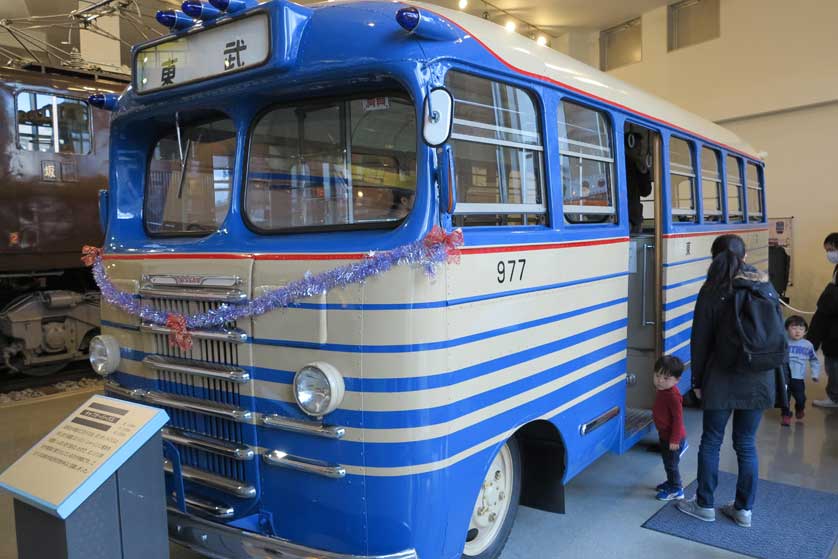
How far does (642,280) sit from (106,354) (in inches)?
146

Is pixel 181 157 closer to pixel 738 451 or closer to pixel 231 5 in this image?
pixel 231 5

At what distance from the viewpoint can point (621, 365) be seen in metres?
4.27

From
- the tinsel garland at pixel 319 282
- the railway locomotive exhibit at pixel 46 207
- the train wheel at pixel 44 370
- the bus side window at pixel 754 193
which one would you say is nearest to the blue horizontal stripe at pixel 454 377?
the tinsel garland at pixel 319 282

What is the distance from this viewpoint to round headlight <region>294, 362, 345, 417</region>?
2.55 meters

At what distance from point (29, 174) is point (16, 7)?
6.64 metres

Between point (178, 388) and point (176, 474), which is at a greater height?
point (178, 388)

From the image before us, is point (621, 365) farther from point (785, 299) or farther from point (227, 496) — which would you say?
point (785, 299)

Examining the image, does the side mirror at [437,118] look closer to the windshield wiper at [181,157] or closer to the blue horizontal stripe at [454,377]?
the blue horizontal stripe at [454,377]

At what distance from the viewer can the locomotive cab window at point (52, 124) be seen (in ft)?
24.4

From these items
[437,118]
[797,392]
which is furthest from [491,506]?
[797,392]

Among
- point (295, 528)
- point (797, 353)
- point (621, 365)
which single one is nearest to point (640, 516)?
point (621, 365)

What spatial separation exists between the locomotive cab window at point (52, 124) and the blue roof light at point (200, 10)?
564 cm

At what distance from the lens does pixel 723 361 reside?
12.4 ft

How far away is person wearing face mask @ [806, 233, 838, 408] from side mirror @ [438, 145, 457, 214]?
5113 millimetres
